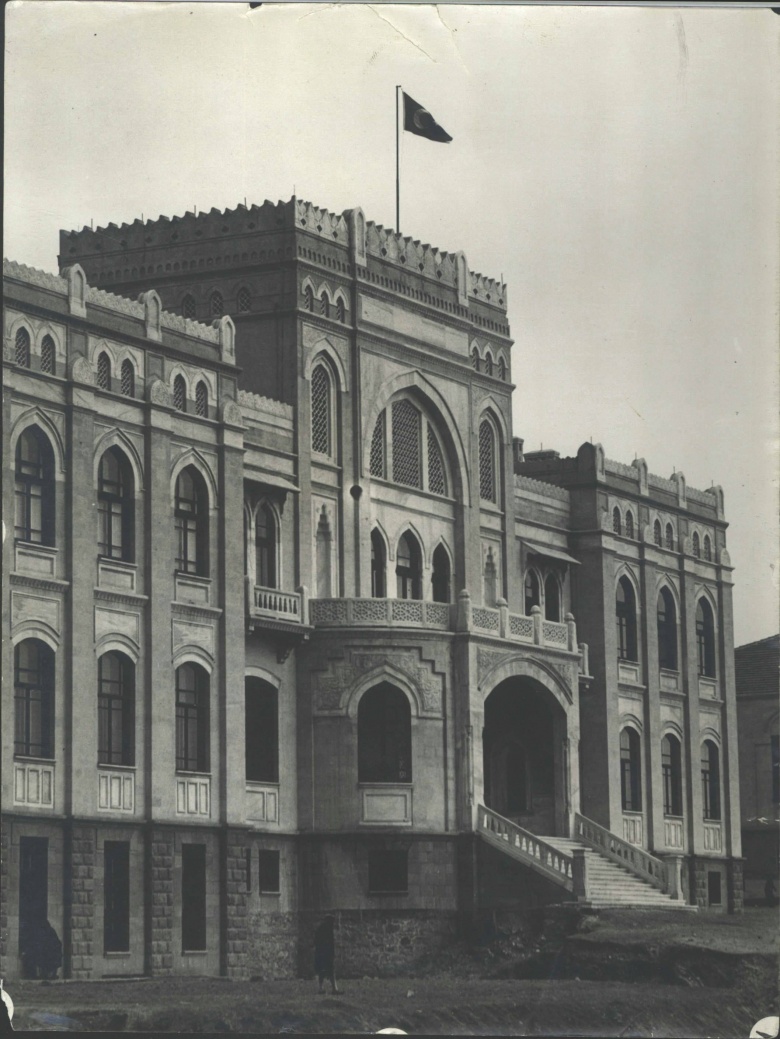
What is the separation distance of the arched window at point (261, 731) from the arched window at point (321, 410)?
6.09 m

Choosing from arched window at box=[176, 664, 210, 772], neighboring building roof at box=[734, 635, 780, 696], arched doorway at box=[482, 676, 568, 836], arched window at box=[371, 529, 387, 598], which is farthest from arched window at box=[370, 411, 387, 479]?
neighboring building roof at box=[734, 635, 780, 696]

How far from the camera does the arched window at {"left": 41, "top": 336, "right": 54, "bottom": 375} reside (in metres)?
46.2

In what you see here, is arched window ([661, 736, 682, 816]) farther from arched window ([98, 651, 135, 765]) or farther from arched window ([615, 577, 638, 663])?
arched window ([98, 651, 135, 765])

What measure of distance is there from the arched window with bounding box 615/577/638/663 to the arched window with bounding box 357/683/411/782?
1433 centimetres

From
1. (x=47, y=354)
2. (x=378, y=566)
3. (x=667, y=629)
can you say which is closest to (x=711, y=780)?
(x=667, y=629)

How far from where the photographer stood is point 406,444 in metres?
58.5

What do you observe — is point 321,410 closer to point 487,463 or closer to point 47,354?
point 487,463

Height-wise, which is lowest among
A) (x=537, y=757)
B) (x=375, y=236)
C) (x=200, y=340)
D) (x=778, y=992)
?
(x=778, y=992)

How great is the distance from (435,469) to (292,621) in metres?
8.55

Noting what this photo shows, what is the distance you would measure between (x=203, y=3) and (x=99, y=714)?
14315 millimetres

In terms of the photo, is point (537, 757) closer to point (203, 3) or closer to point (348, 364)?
point (348, 364)

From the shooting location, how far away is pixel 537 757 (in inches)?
2307

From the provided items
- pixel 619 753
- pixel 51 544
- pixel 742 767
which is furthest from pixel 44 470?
pixel 742 767

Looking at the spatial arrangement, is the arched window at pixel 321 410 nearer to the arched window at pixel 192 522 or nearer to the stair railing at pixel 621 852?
the arched window at pixel 192 522
